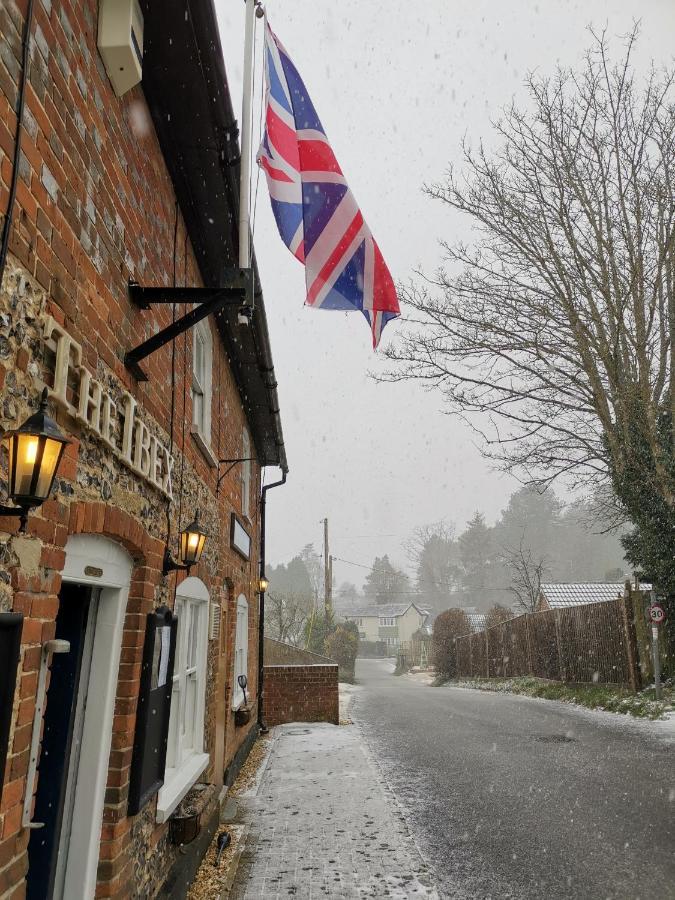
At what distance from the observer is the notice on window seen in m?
3.79

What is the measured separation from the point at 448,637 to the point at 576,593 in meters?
6.06

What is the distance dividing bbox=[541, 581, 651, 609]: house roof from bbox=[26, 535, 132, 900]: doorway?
90.2 ft

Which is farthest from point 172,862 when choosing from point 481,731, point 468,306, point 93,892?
point 468,306

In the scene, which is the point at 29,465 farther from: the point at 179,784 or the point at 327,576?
the point at 327,576

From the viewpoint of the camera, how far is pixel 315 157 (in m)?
4.80

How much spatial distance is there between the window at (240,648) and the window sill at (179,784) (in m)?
3.43

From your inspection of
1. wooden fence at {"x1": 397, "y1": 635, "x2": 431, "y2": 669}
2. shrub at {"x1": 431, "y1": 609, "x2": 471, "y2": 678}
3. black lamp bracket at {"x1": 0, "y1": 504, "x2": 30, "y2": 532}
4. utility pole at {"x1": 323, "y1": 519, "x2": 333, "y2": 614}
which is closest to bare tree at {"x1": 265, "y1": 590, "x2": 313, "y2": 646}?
→ utility pole at {"x1": 323, "y1": 519, "x2": 333, "y2": 614}

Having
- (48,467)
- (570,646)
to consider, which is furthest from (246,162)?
(570,646)

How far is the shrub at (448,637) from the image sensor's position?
2988 centimetres

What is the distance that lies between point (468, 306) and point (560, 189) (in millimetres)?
2814

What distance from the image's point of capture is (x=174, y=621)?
13.9 feet

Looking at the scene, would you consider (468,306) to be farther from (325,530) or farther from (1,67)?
(325,530)

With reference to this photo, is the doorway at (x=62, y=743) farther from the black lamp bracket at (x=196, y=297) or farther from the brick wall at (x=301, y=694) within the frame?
the brick wall at (x=301, y=694)

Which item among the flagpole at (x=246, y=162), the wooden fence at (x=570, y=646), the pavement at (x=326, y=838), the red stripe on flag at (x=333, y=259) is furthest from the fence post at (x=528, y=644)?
the flagpole at (x=246, y=162)
